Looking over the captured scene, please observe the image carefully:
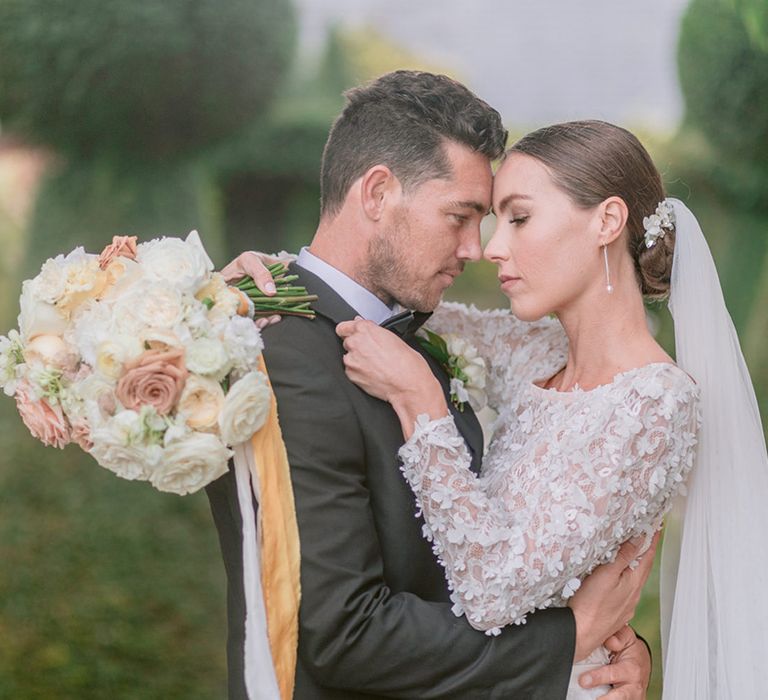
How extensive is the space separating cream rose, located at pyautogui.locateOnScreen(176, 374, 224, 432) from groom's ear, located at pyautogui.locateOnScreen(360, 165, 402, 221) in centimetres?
70

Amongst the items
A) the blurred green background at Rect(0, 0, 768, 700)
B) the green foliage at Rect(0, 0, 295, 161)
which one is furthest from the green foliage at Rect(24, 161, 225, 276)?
the green foliage at Rect(0, 0, 295, 161)

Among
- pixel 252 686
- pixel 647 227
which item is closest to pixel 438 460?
pixel 252 686

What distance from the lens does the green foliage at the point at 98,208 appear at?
17.6 feet

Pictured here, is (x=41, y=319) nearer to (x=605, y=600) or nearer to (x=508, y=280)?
(x=508, y=280)

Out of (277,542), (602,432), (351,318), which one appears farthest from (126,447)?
(602,432)

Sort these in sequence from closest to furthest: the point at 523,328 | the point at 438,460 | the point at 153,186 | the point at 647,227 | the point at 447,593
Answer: the point at 438,460
the point at 447,593
the point at 647,227
the point at 523,328
the point at 153,186

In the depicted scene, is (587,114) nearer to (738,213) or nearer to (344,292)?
(738,213)

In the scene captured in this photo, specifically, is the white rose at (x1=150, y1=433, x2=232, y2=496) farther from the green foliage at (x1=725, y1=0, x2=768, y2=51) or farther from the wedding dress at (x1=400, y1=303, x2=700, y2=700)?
the green foliage at (x1=725, y1=0, x2=768, y2=51)

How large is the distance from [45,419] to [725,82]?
4.21 m

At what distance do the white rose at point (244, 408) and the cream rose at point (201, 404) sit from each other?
0.09 feet

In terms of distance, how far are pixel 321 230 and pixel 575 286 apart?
65 centimetres

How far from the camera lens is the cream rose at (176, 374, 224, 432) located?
2.06 m

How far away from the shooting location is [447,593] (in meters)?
2.48

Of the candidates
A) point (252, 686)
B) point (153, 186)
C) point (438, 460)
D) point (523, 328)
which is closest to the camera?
point (252, 686)
